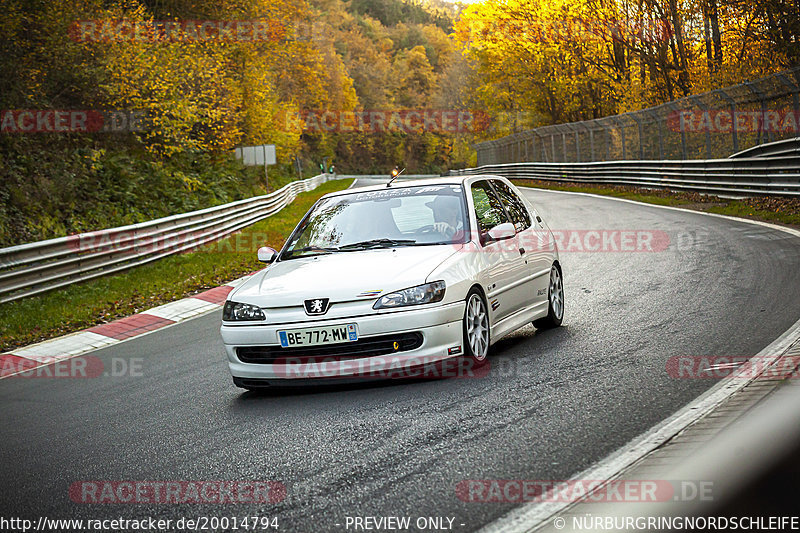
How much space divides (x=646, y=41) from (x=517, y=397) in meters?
31.6

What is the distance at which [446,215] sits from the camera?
22.8 feet

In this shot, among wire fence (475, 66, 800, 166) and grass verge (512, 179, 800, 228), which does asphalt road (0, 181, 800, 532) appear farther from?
wire fence (475, 66, 800, 166)

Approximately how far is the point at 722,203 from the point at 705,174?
2.08 metres

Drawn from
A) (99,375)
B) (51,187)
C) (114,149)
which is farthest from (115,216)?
(99,375)

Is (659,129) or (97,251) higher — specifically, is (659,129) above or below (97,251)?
above

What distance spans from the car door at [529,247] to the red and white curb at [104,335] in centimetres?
497

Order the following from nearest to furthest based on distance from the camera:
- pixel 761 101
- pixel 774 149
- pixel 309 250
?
pixel 309 250 → pixel 774 149 → pixel 761 101

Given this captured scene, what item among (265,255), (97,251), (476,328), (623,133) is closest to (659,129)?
(623,133)

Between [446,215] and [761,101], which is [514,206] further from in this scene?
[761,101]

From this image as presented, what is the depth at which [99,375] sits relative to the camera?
782 cm

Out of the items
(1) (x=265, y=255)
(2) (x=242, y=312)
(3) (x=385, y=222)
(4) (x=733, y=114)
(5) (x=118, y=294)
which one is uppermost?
(4) (x=733, y=114)

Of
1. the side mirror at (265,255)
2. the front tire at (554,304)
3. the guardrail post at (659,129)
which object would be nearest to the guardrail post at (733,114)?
the guardrail post at (659,129)

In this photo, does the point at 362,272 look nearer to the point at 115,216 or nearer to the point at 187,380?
the point at 187,380

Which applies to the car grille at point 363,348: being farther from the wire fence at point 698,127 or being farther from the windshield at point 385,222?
the wire fence at point 698,127
